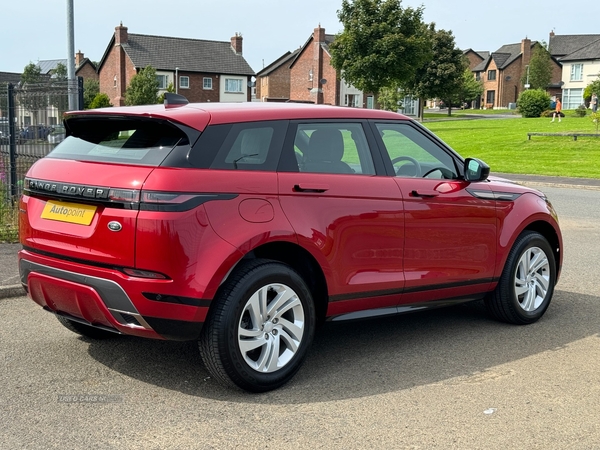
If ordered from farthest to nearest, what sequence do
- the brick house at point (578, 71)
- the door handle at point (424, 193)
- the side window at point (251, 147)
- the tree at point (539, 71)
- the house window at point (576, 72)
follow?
the house window at point (576, 72)
the brick house at point (578, 71)
the tree at point (539, 71)
the door handle at point (424, 193)
the side window at point (251, 147)

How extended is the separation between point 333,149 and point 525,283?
7.50 ft

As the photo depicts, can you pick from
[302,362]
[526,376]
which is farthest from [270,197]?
[526,376]

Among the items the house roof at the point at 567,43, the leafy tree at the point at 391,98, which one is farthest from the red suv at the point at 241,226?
the house roof at the point at 567,43

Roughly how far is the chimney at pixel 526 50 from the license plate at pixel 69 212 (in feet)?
361

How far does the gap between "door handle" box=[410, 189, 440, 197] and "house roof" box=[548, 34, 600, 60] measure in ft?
378

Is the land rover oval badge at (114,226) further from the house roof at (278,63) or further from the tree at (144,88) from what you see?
the house roof at (278,63)

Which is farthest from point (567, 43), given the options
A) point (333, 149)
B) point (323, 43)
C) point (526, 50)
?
point (333, 149)

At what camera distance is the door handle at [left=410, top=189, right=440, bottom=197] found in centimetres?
543

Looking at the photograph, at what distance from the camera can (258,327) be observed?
4.58m

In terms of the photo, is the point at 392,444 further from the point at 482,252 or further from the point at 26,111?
the point at 26,111

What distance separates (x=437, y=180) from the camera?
5699mm

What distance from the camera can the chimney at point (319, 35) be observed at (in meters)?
83.2

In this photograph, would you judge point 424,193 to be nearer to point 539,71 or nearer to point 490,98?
point 539,71

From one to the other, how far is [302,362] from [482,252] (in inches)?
75.0
